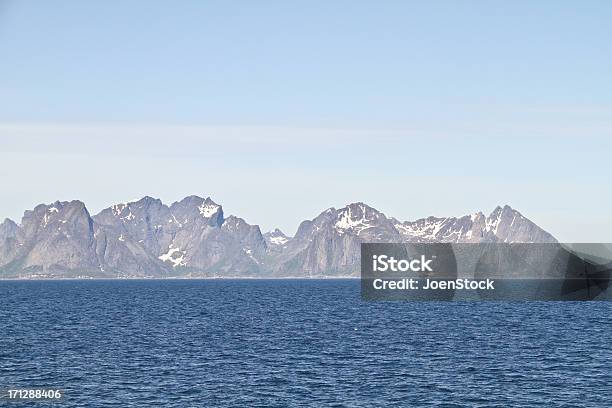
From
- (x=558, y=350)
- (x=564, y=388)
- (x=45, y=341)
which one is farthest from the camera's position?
(x=45, y=341)

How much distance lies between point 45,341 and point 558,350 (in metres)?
77.5

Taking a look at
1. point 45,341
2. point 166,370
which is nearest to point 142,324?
point 45,341

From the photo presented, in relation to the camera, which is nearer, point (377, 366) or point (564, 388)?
point (564, 388)

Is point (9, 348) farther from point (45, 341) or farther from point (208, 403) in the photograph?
point (208, 403)

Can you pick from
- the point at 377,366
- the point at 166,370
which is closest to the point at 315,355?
the point at 377,366

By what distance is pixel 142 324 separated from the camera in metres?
176

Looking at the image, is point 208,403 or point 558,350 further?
point 558,350

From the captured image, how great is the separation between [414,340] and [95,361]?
2045 inches

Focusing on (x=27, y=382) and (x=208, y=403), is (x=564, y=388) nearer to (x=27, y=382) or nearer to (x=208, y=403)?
(x=208, y=403)

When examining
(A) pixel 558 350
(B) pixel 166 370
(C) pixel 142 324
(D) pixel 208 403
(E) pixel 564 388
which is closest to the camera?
(D) pixel 208 403

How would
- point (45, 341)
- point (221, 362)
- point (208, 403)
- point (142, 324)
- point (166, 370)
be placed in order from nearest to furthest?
point (208, 403)
point (166, 370)
point (221, 362)
point (45, 341)
point (142, 324)

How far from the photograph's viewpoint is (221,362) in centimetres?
11319

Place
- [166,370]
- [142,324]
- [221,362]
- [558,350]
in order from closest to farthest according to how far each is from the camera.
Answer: [166,370] < [221,362] < [558,350] < [142,324]

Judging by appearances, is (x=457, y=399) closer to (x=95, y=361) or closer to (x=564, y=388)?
(x=564, y=388)
